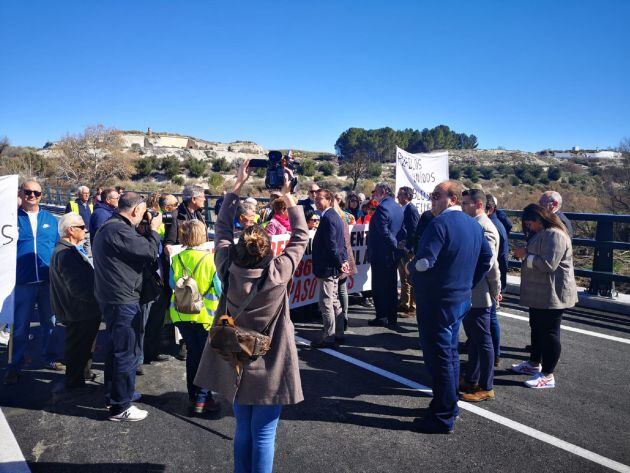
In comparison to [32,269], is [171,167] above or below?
above

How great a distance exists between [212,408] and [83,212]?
7.36 metres

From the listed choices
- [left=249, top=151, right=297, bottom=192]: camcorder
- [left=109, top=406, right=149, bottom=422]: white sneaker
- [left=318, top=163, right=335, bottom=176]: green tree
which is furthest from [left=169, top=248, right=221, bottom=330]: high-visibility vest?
[left=318, top=163, right=335, bottom=176]: green tree

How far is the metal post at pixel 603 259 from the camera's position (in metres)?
7.79

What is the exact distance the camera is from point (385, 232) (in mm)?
6809

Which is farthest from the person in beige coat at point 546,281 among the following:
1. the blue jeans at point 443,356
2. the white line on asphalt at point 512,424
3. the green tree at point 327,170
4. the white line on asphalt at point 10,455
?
the green tree at point 327,170

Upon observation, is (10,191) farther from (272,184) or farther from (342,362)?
(342,362)

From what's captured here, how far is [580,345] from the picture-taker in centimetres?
604

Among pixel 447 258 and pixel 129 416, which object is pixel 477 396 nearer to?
pixel 447 258

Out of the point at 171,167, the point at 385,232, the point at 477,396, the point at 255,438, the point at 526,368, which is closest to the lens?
the point at 255,438

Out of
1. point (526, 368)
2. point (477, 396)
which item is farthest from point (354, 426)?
point (526, 368)

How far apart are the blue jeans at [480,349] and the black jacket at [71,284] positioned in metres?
3.70

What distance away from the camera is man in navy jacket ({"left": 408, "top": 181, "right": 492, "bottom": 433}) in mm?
3797

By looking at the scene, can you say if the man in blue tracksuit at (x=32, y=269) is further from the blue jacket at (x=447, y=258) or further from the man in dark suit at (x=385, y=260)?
the man in dark suit at (x=385, y=260)

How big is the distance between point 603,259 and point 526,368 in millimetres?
3939
